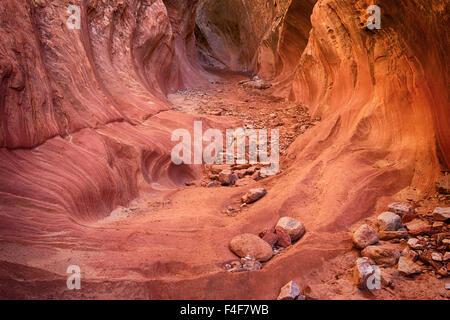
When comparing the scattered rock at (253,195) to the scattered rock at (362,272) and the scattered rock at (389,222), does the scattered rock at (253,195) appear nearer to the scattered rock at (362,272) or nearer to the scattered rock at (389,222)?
the scattered rock at (389,222)

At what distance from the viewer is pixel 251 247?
2.53m

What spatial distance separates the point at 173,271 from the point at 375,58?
11.3 ft

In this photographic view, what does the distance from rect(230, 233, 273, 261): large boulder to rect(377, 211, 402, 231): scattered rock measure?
865 millimetres

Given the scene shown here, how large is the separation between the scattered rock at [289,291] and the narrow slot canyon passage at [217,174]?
27mm

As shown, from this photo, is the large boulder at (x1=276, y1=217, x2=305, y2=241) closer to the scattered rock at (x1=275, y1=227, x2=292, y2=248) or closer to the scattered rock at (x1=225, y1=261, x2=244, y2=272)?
the scattered rock at (x1=275, y1=227, x2=292, y2=248)

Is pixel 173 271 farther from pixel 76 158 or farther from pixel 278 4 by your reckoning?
pixel 278 4

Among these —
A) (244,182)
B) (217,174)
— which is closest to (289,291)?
(244,182)

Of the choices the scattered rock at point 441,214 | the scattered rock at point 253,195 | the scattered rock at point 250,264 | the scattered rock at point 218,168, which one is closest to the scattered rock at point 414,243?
the scattered rock at point 441,214

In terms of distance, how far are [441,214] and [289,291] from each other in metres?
1.35

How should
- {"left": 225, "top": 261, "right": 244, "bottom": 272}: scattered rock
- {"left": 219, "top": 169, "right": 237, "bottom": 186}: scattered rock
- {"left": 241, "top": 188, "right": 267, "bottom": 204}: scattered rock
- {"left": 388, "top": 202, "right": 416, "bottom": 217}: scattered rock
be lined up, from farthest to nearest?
{"left": 219, "top": 169, "right": 237, "bottom": 186}: scattered rock → {"left": 241, "top": 188, "right": 267, "bottom": 204}: scattered rock → {"left": 388, "top": 202, "right": 416, "bottom": 217}: scattered rock → {"left": 225, "top": 261, "right": 244, "bottom": 272}: scattered rock

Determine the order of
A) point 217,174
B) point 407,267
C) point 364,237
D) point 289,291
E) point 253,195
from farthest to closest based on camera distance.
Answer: point 217,174 → point 253,195 → point 364,237 → point 407,267 → point 289,291

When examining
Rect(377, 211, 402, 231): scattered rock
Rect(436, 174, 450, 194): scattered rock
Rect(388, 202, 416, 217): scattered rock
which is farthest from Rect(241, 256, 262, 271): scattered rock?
Rect(436, 174, 450, 194): scattered rock

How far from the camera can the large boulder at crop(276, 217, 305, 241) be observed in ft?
8.86

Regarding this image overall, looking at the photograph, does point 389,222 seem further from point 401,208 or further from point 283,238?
point 283,238
